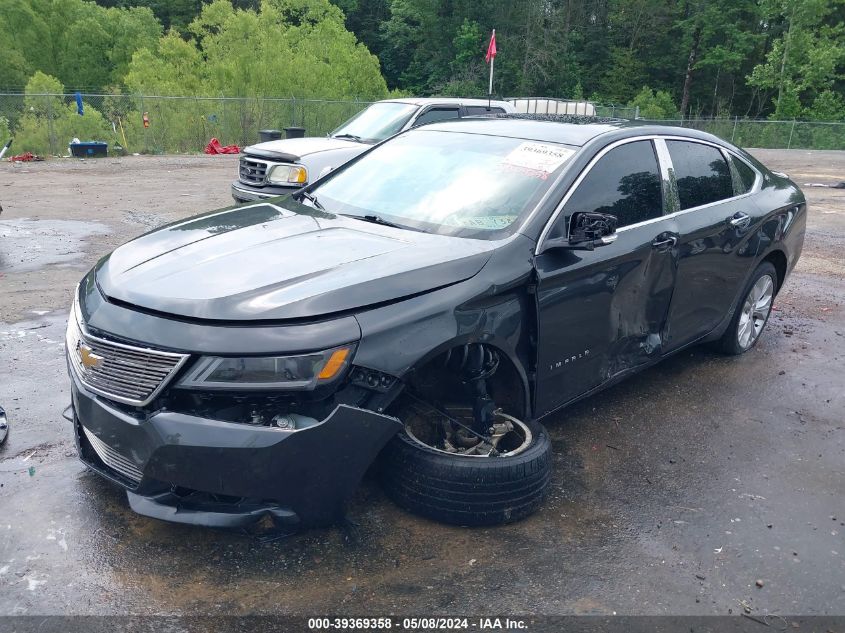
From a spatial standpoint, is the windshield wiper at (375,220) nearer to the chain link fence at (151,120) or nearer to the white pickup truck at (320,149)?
the white pickup truck at (320,149)

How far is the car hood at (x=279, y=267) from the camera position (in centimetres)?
288

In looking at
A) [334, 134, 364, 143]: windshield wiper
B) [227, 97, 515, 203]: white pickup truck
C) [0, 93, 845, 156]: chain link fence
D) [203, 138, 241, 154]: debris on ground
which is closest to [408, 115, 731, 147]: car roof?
[227, 97, 515, 203]: white pickup truck

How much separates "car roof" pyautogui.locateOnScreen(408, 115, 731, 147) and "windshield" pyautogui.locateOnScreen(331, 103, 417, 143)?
20.1 ft

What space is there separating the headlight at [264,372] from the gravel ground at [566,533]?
780 millimetres

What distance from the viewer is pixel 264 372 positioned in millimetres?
2746

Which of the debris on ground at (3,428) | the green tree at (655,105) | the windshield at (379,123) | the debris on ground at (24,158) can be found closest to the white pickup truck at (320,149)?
the windshield at (379,123)

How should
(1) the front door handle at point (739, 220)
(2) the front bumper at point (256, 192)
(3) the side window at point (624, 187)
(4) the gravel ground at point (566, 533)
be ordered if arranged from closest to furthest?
(4) the gravel ground at point (566, 533), (3) the side window at point (624, 187), (1) the front door handle at point (739, 220), (2) the front bumper at point (256, 192)

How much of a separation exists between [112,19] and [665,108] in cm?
4227

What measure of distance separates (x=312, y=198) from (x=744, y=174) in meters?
3.16

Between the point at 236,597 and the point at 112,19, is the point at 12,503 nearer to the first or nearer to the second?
the point at 236,597

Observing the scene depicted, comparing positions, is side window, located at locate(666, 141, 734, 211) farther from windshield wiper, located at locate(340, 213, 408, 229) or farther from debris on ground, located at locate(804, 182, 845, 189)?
debris on ground, located at locate(804, 182, 845, 189)

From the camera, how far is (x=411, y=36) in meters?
57.7

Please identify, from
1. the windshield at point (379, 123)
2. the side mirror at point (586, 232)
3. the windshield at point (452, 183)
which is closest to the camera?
the side mirror at point (586, 232)

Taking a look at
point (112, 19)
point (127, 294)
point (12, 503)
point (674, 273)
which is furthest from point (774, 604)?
point (112, 19)
